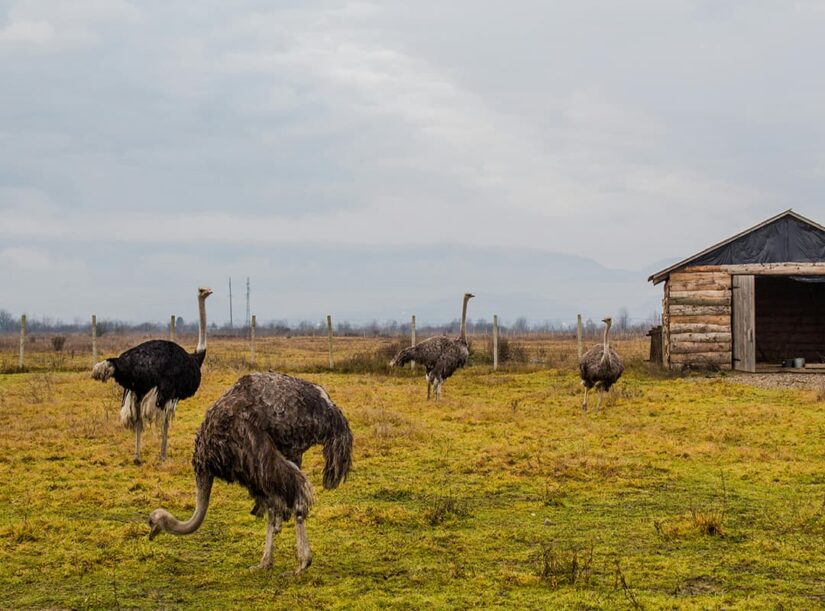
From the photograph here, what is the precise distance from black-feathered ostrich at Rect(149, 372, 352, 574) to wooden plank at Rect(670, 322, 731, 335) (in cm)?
2231

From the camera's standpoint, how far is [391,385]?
25203 mm

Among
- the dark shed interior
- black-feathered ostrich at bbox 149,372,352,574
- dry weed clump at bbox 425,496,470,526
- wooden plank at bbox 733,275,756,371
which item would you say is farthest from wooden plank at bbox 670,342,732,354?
black-feathered ostrich at bbox 149,372,352,574

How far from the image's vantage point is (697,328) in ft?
93.6

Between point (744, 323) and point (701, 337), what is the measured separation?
139 centimetres

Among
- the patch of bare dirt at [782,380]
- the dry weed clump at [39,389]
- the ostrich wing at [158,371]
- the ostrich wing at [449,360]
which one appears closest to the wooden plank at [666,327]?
the patch of bare dirt at [782,380]

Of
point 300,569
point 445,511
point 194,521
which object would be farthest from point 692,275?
point 194,521

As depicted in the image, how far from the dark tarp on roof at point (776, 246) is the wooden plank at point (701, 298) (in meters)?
1.07

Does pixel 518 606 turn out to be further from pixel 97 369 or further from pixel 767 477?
pixel 97 369

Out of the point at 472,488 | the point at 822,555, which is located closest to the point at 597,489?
the point at 472,488

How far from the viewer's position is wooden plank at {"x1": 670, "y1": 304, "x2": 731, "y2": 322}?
2848 cm

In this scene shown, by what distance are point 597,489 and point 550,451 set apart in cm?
266

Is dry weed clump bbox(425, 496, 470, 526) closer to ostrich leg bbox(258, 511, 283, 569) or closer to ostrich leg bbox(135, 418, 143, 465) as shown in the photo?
ostrich leg bbox(258, 511, 283, 569)

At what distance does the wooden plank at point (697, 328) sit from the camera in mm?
28453

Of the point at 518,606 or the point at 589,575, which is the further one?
the point at 589,575
